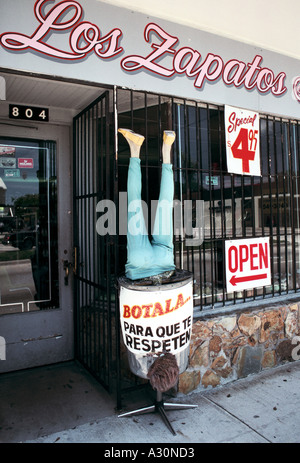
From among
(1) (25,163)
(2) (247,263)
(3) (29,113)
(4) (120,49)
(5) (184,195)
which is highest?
(4) (120,49)

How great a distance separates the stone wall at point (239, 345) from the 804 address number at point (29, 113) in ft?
9.31

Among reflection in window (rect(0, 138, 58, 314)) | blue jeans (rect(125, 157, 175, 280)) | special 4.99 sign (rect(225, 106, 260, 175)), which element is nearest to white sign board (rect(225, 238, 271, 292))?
special 4.99 sign (rect(225, 106, 260, 175))

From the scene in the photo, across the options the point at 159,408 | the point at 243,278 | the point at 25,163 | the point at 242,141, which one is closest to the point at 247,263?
the point at 243,278

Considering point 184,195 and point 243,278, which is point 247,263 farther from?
point 184,195

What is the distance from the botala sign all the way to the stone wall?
258cm

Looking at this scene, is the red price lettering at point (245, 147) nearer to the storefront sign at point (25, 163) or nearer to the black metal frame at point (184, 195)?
the black metal frame at point (184, 195)

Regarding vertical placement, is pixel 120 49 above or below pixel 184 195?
above

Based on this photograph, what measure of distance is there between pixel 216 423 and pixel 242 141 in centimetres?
297

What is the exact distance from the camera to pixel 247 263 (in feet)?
13.3

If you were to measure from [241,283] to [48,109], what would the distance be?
2.98 m

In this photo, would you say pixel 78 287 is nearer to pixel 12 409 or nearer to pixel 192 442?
pixel 12 409

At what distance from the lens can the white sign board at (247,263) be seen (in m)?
3.91

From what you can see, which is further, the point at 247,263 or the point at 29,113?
the point at 247,263
